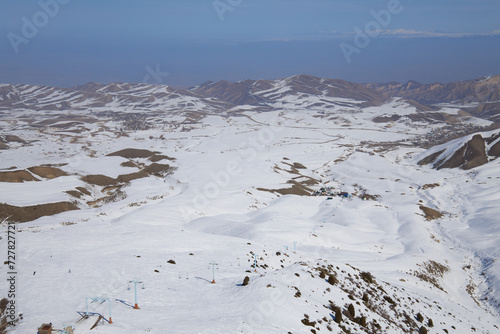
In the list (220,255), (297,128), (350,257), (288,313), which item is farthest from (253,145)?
(288,313)

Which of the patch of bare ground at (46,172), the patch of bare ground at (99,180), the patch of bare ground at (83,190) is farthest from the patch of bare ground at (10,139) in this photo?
the patch of bare ground at (83,190)

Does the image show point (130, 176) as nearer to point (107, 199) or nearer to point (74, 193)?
point (107, 199)

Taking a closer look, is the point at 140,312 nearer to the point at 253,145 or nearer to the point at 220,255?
the point at 220,255

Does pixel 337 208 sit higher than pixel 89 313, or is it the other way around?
pixel 89 313

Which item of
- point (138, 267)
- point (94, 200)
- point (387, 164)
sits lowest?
point (387, 164)

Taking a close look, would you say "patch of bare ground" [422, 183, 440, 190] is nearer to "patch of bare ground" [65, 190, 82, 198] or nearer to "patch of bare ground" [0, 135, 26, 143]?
"patch of bare ground" [65, 190, 82, 198]

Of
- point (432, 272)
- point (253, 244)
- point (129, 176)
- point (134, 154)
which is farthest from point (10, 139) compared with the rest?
point (432, 272)

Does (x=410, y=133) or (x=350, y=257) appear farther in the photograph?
(x=410, y=133)
